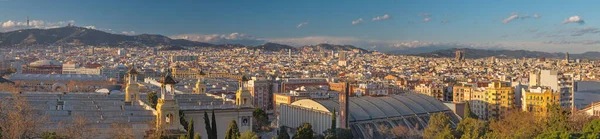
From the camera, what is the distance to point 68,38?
396 feet

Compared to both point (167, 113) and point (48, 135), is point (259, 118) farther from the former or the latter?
point (48, 135)

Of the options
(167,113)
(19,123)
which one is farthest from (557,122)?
(19,123)

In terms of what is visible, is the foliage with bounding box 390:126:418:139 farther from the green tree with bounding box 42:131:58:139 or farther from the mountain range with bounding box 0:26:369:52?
the mountain range with bounding box 0:26:369:52

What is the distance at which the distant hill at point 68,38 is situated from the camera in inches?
4488

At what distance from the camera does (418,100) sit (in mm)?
30250

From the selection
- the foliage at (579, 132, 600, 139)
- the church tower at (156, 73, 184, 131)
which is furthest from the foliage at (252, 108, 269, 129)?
the foliage at (579, 132, 600, 139)

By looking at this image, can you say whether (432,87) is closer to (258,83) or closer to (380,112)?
(258,83)

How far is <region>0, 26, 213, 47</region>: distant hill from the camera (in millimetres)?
114000

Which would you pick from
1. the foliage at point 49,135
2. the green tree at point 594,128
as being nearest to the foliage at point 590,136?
the green tree at point 594,128

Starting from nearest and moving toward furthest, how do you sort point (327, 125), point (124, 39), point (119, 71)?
point (327, 125), point (119, 71), point (124, 39)

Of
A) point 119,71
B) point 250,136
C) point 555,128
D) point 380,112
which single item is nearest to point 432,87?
point 380,112

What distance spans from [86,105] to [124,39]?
126170 mm

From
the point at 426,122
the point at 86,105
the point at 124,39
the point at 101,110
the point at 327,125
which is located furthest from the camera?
the point at 124,39

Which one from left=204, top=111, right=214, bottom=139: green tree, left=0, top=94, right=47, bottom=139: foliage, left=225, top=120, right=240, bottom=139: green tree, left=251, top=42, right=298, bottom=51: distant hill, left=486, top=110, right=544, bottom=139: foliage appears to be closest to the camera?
left=0, top=94, right=47, bottom=139: foliage
